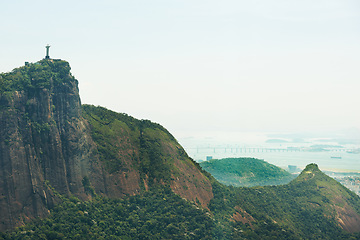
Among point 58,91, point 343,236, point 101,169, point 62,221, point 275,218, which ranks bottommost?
point 343,236

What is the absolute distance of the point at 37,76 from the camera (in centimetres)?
8781

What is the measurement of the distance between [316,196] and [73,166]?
109561 mm

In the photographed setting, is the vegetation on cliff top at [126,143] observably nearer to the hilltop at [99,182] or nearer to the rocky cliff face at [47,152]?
the hilltop at [99,182]

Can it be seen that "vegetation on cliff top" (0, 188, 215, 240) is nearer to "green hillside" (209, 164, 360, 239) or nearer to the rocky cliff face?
the rocky cliff face

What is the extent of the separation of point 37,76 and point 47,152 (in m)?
19.8

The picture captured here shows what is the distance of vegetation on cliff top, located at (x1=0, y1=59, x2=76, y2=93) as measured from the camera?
8412 cm

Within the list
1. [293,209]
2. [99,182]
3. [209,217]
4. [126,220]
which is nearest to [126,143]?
[99,182]

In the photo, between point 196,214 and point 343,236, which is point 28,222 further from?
point 343,236

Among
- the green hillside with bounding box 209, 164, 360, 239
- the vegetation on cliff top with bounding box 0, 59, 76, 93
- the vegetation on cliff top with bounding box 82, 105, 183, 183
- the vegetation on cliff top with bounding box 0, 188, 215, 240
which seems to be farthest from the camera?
the green hillside with bounding box 209, 164, 360, 239

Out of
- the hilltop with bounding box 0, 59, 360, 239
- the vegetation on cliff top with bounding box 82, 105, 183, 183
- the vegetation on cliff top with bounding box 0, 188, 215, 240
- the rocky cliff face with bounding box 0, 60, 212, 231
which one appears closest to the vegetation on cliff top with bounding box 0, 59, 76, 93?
the rocky cliff face with bounding box 0, 60, 212, 231

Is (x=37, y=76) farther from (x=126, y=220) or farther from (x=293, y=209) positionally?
(x=293, y=209)

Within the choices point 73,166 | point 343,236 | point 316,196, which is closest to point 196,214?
point 73,166

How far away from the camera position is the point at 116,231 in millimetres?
85688

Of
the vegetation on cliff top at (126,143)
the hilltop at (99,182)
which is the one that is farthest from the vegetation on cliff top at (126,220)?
the vegetation on cliff top at (126,143)
